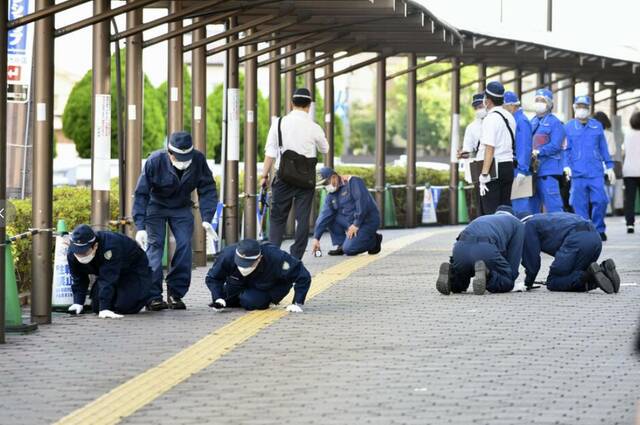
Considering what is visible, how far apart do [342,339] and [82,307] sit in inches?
104

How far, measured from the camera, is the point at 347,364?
1040 cm

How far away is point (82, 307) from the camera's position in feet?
44.2

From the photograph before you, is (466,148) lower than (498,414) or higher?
higher

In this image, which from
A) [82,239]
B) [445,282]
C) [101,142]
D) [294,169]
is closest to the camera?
[82,239]

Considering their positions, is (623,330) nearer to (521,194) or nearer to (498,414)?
(498,414)

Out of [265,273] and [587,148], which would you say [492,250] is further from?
[587,148]

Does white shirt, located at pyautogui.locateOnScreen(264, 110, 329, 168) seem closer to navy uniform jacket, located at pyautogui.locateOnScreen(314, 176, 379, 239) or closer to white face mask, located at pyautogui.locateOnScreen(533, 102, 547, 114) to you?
navy uniform jacket, located at pyautogui.locateOnScreen(314, 176, 379, 239)

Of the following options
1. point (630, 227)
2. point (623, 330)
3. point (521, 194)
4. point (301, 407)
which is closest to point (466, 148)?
point (521, 194)

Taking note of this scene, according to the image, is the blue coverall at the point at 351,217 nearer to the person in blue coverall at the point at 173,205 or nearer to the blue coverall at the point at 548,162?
the blue coverall at the point at 548,162

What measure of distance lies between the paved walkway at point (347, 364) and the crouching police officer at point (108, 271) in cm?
18

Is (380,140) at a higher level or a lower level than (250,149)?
higher

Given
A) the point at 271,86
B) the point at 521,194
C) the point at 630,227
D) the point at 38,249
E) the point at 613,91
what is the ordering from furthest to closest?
the point at 613,91, the point at 630,227, the point at 271,86, the point at 521,194, the point at 38,249

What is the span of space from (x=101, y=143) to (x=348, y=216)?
19.7 feet

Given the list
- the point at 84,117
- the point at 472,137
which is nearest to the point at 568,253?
the point at 472,137
